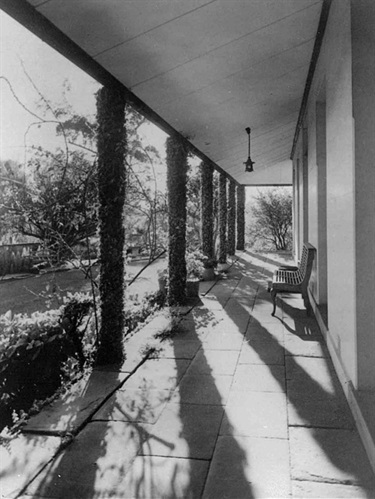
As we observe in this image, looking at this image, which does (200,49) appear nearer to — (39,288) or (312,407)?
(312,407)

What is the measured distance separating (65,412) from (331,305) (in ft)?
8.25

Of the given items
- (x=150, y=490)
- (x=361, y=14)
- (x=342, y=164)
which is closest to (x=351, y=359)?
(x=342, y=164)

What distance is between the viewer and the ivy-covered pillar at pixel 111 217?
390 centimetres

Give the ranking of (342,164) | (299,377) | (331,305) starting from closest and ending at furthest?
(342,164) < (299,377) < (331,305)

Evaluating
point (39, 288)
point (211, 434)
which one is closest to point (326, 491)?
point (211, 434)

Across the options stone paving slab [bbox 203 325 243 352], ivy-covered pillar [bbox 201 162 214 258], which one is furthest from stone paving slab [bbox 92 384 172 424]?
ivy-covered pillar [bbox 201 162 214 258]

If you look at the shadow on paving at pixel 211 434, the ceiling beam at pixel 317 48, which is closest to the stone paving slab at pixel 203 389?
the shadow on paving at pixel 211 434

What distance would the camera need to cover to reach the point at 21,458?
2391mm

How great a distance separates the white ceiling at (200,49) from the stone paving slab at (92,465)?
A: 286 cm

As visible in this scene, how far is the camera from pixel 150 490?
2.05 meters

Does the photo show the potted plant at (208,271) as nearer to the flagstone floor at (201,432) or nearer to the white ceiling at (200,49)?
the white ceiling at (200,49)

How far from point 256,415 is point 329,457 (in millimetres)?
636

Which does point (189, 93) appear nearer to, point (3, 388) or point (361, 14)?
point (361, 14)

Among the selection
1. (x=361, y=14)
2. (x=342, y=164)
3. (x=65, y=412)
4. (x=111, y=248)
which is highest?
(x=361, y=14)
